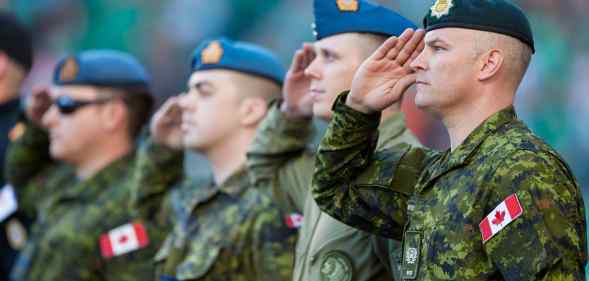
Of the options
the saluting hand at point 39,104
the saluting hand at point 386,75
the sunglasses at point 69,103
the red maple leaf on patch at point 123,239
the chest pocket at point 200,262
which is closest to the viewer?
the saluting hand at point 386,75

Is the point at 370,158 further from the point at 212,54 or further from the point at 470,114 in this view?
the point at 212,54

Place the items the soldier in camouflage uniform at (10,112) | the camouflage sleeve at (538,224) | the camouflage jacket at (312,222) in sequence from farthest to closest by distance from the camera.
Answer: the soldier in camouflage uniform at (10,112) < the camouflage jacket at (312,222) < the camouflage sleeve at (538,224)

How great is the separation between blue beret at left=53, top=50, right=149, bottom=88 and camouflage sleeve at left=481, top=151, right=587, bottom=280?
3840mm

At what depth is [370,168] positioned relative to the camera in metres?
3.96

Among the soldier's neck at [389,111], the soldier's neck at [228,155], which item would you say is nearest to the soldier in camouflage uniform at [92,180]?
the soldier's neck at [228,155]

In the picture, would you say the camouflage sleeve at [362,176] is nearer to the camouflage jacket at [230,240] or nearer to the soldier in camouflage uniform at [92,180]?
the camouflage jacket at [230,240]

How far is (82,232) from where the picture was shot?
21.1 feet

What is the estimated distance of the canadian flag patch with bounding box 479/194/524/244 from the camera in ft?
10.6

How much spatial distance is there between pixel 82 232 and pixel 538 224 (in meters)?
3.70

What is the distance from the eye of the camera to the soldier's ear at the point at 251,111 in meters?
5.71

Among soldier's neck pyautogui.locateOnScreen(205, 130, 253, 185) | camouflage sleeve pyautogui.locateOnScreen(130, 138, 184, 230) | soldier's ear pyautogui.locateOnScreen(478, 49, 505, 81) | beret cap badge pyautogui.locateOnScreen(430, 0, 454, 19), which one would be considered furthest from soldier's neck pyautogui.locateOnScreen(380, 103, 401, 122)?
camouflage sleeve pyautogui.locateOnScreen(130, 138, 184, 230)

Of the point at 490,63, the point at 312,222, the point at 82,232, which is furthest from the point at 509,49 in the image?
the point at 82,232

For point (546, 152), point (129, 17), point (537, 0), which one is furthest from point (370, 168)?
point (129, 17)

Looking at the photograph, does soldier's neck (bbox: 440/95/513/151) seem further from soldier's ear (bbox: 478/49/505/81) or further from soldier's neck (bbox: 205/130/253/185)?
soldier's neck (bbox: 205/130/253/185)
